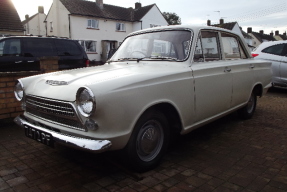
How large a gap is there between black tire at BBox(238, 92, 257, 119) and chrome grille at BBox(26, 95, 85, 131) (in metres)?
3.57

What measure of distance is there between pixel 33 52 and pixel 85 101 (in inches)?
220

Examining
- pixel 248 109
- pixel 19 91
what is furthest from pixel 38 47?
pixel 248 109

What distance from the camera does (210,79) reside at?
354cm

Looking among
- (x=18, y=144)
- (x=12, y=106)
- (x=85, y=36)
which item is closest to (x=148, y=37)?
(x=18, y=144)

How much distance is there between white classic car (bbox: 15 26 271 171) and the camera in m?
2.39

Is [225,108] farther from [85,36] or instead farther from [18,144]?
[85,36]

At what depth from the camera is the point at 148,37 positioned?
387 centimetres

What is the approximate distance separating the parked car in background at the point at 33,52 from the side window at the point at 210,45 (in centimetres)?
486

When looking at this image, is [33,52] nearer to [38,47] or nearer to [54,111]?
[38,47]

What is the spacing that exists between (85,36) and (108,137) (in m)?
28.6

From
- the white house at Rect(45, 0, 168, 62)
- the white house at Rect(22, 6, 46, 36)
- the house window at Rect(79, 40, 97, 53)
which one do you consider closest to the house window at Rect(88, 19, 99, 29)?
the white house at Rect(45, 0, 168, 62)

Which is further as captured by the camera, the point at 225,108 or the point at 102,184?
the point at 225,108

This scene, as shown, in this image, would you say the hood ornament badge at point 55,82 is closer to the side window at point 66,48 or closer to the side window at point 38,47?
the side window at point 38,47

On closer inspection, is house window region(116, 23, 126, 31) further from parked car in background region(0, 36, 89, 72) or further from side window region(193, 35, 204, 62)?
side window region(193, 35, 204, 62)
